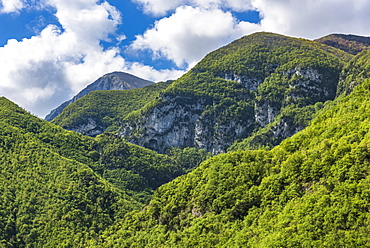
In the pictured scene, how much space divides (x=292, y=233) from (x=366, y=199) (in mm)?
19706

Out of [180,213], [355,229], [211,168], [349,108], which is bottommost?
[355,229]

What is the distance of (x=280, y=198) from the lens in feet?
397

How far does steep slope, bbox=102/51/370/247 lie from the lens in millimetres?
97250

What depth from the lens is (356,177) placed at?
10562 centimetres

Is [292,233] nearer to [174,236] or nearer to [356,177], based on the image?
[356,177]

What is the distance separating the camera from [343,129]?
13225 cm

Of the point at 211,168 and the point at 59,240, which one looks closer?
the point at 211,168

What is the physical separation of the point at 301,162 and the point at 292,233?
Answer: 35.1m

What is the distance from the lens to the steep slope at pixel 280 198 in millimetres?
97250

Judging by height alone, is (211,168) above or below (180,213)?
above

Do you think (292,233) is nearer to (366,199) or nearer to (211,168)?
(366,199)

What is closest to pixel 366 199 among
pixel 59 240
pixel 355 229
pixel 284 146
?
pixel 355 229

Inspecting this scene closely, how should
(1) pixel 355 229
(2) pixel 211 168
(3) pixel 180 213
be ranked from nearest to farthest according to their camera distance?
(1) pixel 355 229, (3) pixel 180 213, (2) pixel 211 168

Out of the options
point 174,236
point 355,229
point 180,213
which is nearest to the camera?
point 355,229
